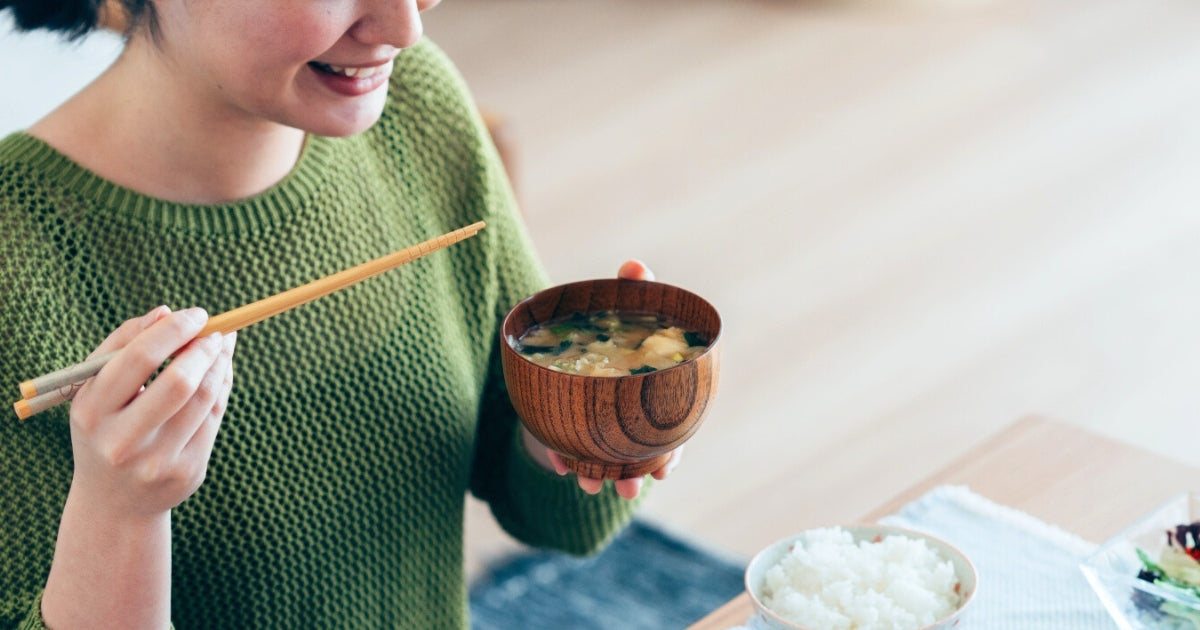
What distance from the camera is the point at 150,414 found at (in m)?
0.81

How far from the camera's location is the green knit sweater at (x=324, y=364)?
1073 mm

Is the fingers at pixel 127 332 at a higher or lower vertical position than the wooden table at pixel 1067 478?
higher

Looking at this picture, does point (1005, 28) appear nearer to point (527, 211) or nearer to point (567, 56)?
point (567, 56)

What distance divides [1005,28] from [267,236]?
4.26 metres

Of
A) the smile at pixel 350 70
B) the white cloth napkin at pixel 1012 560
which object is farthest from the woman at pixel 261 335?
the white cloth napkin at pixel 1012 560

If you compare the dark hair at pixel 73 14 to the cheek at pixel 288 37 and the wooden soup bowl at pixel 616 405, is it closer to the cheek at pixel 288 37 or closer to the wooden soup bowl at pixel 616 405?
the cheek at pixel 288 37

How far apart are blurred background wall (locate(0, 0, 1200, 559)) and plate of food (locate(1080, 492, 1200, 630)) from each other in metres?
1.00

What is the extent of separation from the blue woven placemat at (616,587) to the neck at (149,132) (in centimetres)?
138

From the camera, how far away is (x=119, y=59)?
1.11 meters

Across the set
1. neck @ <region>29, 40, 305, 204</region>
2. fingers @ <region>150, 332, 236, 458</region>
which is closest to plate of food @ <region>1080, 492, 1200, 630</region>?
fingers @ <region>150, 332, 236, 458</region>

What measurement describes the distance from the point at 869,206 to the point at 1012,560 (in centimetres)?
254

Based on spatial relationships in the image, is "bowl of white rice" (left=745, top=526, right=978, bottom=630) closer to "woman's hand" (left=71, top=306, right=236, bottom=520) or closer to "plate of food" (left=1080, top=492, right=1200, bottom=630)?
"plate of food" (left=1080, top=492, right=1200, bottom=630)

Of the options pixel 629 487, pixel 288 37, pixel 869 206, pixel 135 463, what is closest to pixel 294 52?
pixel 288 37

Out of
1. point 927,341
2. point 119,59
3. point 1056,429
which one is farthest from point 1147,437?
point 119,59
